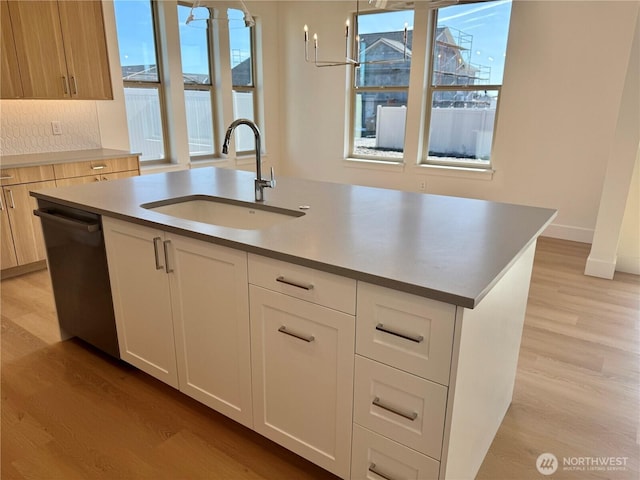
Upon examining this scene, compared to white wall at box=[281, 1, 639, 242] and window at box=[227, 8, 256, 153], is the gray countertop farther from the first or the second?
window at box=[227, 8, 256, 153]

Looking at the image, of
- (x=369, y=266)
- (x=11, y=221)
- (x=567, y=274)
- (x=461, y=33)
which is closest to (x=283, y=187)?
(x=369, y=266)

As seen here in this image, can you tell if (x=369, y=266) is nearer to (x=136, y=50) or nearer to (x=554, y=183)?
(x=554, y=183)

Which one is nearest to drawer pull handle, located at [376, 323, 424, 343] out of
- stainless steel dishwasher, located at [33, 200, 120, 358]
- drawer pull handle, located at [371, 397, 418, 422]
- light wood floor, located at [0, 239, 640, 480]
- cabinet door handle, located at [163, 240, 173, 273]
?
drawer pull handle, located at [371, 397, 418, 422]

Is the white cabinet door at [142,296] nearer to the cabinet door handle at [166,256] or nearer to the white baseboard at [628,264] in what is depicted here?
the cabinet door handle at [166,256]

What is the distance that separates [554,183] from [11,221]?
483 cm

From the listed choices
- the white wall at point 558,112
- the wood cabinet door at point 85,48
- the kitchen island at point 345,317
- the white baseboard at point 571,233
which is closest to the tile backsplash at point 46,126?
the wood cabinet door at point 85,48

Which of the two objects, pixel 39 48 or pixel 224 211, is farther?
pixel 39 48

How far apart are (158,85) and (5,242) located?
7.66 ft

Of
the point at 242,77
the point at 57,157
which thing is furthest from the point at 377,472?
the point at 242,77

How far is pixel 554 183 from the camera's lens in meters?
Result: 4.48

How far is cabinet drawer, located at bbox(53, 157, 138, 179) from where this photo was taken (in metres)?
3.54

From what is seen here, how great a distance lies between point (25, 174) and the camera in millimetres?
3352

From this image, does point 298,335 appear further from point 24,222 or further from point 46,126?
point 46,126

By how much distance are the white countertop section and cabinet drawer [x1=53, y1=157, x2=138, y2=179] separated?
0.04m
